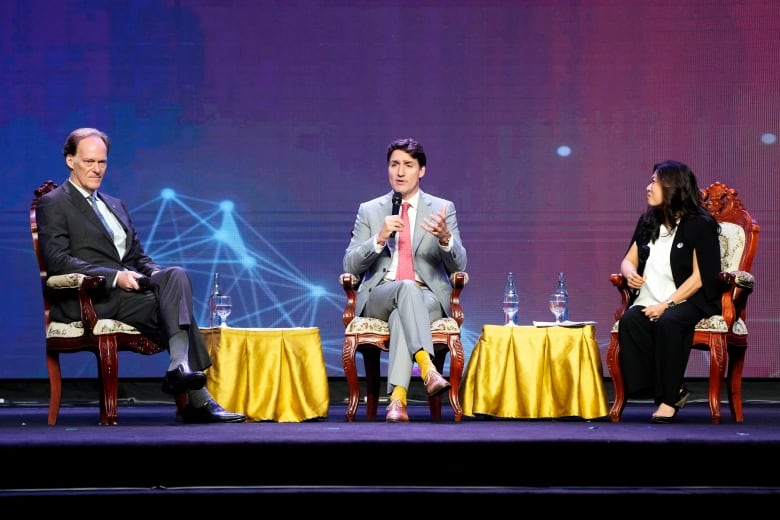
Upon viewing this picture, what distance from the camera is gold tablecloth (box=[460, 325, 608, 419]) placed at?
5.15 metres

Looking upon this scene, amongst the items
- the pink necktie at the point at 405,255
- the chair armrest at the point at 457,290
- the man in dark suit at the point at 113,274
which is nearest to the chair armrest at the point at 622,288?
the chair armrest at the point at 457,290

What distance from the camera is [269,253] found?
21.4 ft

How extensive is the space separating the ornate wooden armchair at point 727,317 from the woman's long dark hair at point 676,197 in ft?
0.89

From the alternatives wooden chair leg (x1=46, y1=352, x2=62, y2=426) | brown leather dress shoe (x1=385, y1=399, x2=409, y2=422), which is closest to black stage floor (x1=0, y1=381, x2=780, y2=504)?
brown leather dress shoe (x1=385, y1=399, x2=409, y2=422)

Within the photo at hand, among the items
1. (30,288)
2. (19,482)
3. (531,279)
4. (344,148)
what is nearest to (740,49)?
(531,279)

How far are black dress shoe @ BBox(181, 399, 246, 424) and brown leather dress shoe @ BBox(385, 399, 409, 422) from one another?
2.18 feet

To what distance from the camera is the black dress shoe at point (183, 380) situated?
14.5 ft

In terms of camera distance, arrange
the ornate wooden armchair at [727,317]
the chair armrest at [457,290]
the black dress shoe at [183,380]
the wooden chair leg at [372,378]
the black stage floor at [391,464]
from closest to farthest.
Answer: the black stage floor at [391,464]
the black dress shoe at [183,380]
the ornate wooden armchair at [727,317]
the chair armrest at [457,290]
the wooden chair leg at [372,378]

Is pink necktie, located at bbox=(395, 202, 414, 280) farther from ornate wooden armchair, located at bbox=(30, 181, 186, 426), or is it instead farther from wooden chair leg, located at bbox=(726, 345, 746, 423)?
wooden chair leg, located at bbox=(726, 345, 746, 423)

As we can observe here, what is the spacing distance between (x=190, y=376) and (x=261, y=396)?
749 millimetres

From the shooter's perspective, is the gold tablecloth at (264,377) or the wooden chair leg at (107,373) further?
the gold tablecloth at (264,377)

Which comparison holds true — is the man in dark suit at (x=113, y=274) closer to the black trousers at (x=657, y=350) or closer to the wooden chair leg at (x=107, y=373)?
the wooden chair leg at (x=107, y=373)

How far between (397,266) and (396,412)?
0.84m

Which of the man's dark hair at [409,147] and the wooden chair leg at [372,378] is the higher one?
the man's dark hair at [409,147]
